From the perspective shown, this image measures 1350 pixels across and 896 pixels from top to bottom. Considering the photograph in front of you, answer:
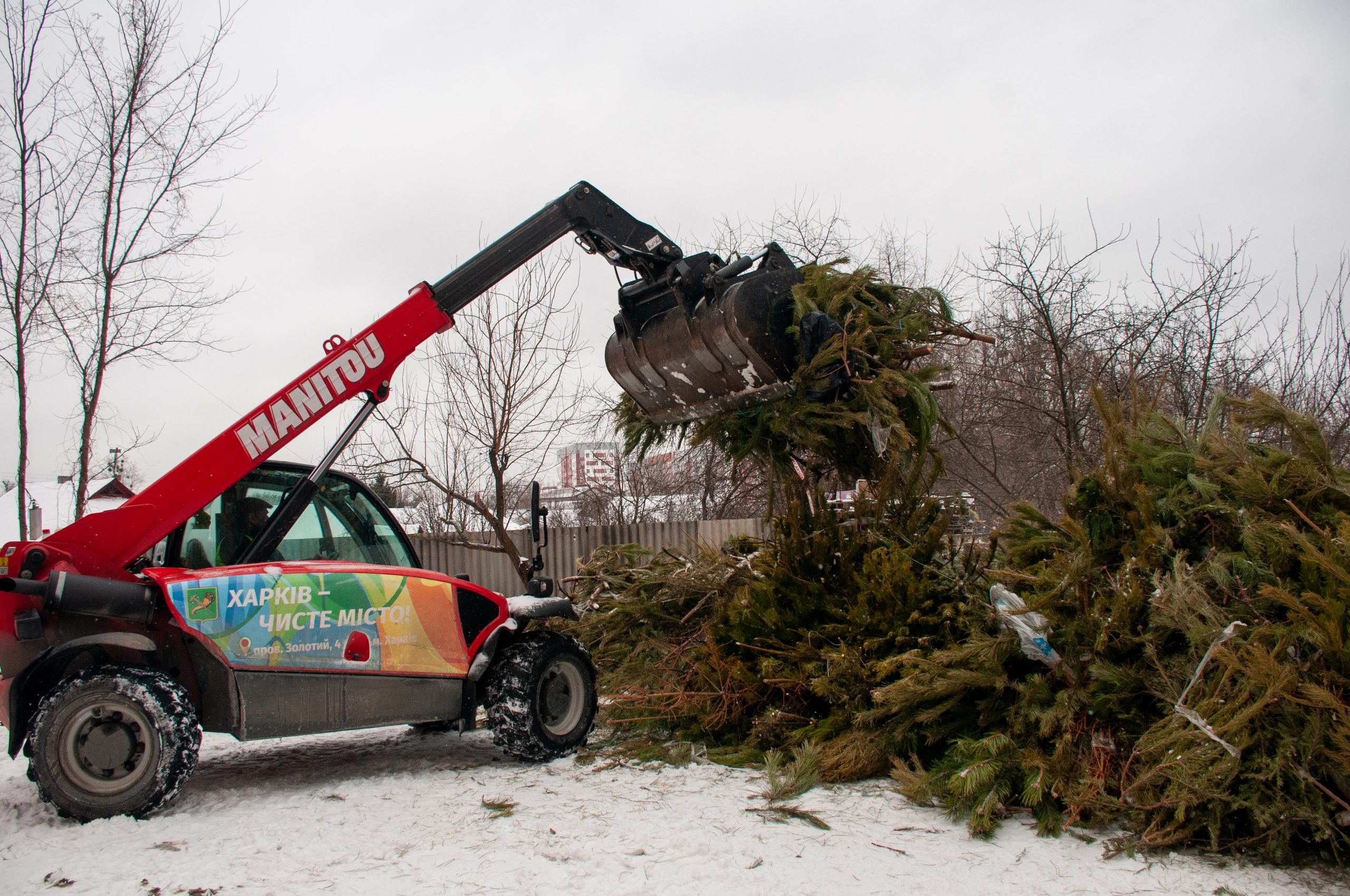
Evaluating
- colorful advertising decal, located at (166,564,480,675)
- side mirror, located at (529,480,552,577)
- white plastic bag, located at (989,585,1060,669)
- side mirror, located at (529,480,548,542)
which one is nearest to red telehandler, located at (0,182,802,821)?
colorful advertising decal, located at (166,564,480,675)

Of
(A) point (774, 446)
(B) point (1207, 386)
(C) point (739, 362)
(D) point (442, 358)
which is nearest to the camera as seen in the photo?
(C) point (739, 362)

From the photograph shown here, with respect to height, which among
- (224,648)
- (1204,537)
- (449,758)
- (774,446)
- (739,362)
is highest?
(739,362)

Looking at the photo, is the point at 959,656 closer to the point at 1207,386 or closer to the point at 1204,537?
the point at 1204,537

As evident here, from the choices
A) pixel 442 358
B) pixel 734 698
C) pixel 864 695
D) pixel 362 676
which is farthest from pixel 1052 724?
pixel 442 358

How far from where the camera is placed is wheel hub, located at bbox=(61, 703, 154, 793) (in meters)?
4.24

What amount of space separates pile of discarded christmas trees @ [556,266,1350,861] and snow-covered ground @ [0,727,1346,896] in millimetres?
234

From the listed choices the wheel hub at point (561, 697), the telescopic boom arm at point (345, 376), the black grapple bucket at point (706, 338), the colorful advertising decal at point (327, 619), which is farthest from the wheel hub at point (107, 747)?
the black grapple bucket at point (706, 338)

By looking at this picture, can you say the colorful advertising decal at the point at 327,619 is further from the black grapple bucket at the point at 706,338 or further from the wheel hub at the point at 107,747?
the black grapple bucket at the point at 706,338

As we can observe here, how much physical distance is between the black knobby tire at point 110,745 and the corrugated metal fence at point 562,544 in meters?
8.55

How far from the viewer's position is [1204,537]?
15.1ft

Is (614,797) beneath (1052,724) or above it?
beneath

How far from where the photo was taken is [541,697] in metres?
5.64

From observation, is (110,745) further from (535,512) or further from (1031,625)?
(1031,625)

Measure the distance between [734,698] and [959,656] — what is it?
1.53m
